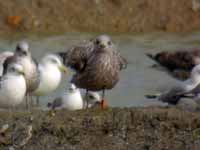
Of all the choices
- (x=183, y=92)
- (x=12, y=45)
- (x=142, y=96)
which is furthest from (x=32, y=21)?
(x=183, y=92)

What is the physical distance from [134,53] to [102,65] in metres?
7.22

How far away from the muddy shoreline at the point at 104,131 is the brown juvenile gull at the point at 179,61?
22.3 ft

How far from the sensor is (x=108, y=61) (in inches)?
419

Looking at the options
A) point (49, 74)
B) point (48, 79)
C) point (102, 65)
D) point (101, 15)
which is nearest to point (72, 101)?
point (48, 79)

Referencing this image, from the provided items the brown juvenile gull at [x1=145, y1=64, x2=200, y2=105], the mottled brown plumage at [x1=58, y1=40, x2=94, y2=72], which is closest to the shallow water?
the brown juvenile gull at [x1=145, y1=64, x2=200, y2=105]

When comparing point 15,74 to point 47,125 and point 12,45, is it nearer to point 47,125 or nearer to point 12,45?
point 47,125

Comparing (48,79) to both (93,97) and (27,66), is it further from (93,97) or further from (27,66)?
(27,66)

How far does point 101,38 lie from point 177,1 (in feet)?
32.8

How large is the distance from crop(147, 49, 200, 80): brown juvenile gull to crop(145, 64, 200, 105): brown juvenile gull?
11.4 ft

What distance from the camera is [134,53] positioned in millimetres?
17859

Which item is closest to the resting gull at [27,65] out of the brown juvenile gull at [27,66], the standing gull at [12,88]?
the brown juvenile gull at [27,66]

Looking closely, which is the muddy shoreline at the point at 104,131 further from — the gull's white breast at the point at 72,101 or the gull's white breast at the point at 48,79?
the gull's white breast at the point at 48,79

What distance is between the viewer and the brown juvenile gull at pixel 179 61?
53.3 feet

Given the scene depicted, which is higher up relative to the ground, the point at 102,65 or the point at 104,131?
the point at 102,65
